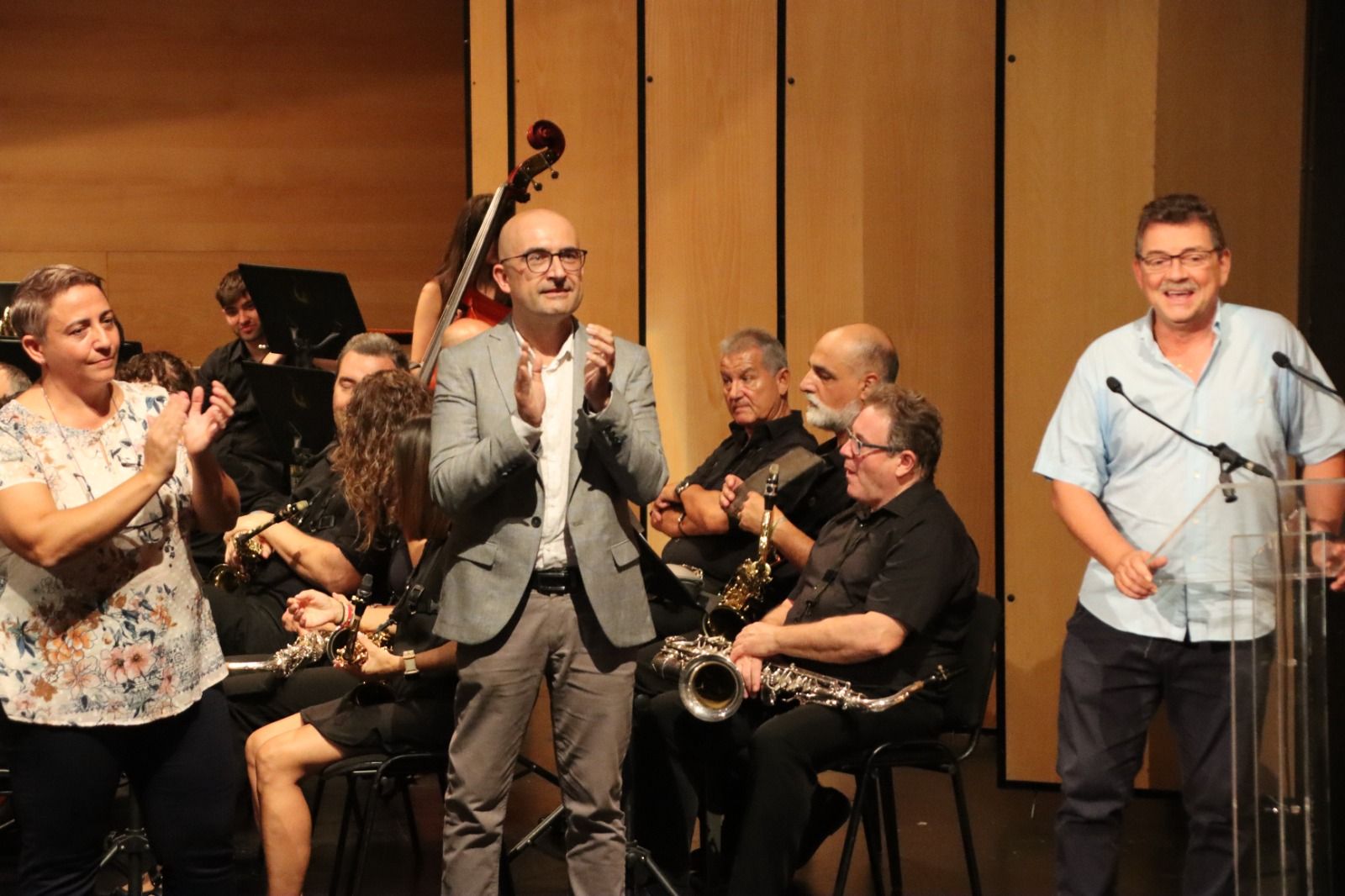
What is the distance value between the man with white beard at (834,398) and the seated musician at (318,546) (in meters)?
0.94

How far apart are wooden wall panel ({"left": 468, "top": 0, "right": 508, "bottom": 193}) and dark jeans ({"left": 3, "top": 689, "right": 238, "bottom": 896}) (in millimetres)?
2761

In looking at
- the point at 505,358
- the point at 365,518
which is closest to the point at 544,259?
the point at 505,358

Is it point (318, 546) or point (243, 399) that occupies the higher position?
point (243, 399)

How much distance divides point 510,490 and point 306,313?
1.99 meters

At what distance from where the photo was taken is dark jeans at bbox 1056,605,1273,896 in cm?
268

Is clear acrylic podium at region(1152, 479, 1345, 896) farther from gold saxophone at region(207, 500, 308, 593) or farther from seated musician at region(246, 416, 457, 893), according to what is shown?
gold saxophone at region(207, 500, 308, 593)

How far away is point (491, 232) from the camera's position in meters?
4.28

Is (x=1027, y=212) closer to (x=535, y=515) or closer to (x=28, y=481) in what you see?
(x=535, y=515)

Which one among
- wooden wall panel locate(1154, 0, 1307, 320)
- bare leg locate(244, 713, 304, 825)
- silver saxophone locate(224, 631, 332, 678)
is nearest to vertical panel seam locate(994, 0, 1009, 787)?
wooden wall panel locate(1154, 0, 1307, 320)

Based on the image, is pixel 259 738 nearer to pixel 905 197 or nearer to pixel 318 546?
pixel 318 546

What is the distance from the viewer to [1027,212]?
13.8ft

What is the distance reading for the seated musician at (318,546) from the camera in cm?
358

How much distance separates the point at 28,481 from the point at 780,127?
297 centimetres

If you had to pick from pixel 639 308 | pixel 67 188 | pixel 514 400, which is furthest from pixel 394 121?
pixel 514 400
